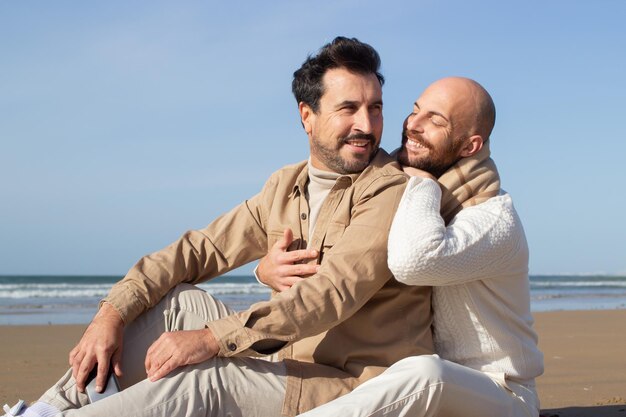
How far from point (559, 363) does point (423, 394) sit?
4.84 meters

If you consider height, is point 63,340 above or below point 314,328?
below

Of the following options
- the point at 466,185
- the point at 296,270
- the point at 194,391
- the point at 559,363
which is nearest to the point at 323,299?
the point at 296,270

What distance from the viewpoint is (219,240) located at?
12.3 feet

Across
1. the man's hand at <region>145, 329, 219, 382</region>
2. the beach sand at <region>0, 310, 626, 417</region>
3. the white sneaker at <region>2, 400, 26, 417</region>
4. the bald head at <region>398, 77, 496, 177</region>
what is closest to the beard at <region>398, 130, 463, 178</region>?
the bald head at <region>398, 77, 496, 177</region>

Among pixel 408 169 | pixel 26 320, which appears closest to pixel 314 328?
pixel 408 169

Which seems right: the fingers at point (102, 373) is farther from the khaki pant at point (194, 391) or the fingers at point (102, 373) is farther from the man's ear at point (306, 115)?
the man's ear at point (306, 115)

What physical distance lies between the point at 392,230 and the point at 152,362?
0.92m

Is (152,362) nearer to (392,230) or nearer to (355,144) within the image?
(392,230)

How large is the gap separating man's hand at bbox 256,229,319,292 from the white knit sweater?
0.44m

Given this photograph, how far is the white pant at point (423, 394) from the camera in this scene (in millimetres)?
2602

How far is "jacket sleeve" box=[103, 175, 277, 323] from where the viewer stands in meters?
3.53

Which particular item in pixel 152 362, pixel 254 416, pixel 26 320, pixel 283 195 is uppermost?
pixel 283 195

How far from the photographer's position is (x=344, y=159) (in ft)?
11.1

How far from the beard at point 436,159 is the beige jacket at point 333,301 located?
0.34 feet
